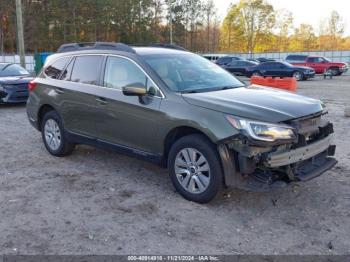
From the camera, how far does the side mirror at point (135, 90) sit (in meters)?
4.80

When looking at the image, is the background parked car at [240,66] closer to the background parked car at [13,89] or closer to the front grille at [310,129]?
the background parked car at [13,89]

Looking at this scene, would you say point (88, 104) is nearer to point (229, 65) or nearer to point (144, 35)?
point (229, 65)

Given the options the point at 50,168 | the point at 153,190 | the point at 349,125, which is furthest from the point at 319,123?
the point at 349,125

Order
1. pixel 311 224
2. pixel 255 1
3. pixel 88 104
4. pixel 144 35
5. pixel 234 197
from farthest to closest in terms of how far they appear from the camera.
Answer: pixel 255 1 < pixel 144 35 < pixel 88 104 < pixel 234 197 < pixel 311 224

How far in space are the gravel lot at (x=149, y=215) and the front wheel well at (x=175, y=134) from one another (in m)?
0.52

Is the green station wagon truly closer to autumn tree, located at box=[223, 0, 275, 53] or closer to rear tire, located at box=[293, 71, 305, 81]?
rear tire, located at box=[293, 71, 305, 81]

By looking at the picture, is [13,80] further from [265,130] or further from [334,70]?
[334,70]

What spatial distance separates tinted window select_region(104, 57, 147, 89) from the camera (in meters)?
5.09

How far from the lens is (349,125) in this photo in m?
9.12

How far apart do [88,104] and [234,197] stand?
242 centimetres

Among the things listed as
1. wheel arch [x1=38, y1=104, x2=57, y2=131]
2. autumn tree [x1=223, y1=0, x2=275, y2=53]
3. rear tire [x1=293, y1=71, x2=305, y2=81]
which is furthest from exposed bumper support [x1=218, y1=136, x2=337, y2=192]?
autumn tree [x1=223, y1=0, x2=275, y2=53]

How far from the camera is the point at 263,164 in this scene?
4078 mm

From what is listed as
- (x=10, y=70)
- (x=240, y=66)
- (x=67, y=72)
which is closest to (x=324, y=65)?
(x=240, y=66)

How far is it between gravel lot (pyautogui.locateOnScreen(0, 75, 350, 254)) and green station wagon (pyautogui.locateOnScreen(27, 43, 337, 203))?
0.39 metres
